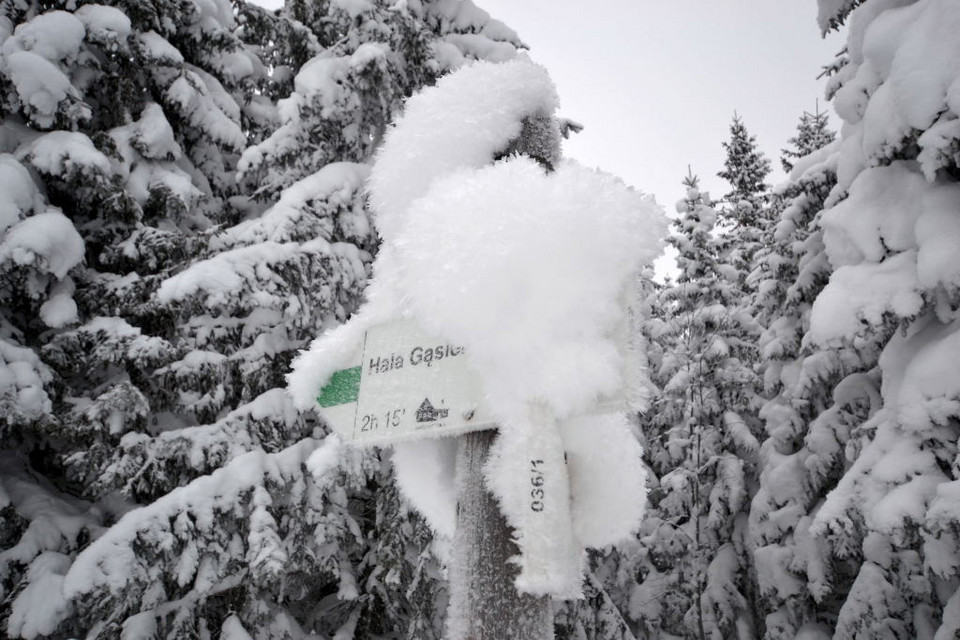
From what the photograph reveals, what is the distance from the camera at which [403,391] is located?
1.46m

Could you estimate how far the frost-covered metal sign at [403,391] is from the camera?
1356 mm

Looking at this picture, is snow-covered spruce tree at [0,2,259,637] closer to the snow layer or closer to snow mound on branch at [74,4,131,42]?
snow mound on branch at [74,4,131,42]

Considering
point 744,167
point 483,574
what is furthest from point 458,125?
point 744,167

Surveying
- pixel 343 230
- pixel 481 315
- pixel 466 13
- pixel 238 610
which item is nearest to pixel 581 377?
pixel 481 315

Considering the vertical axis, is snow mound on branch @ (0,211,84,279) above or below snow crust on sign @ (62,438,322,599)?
above

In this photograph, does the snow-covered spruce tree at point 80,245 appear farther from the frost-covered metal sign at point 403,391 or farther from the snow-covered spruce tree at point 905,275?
the snow-covered spruce tree at point 905,275

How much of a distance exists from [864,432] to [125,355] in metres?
8.12

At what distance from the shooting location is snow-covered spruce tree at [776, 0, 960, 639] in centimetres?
373

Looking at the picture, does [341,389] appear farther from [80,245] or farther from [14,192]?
[14,192]

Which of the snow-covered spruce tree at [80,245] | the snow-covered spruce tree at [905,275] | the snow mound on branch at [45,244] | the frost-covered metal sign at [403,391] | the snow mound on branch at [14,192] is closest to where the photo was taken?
the frost-covered metal sign at [403,391]

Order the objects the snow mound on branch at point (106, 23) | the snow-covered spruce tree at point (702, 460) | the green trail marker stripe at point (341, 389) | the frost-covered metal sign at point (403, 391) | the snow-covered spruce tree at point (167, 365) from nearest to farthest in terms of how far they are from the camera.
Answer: the frost-covered metal sign at point (403, 391), the green trail marker stripe at point (341, 389), the snow-covered spruce tree at point (167, 365), the snow mound on branch at point (106, 23), the snow-covered spruce tree at point (702, 460)

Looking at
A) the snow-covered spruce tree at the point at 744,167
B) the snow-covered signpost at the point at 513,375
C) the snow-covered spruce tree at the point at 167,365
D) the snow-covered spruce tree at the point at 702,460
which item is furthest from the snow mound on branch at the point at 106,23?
the snow-covered spruce tree at the point at 744,167

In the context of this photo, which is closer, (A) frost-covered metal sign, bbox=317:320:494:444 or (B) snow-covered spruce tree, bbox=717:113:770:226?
(A) frost-covered metal sign, bbox=317:320:494:444

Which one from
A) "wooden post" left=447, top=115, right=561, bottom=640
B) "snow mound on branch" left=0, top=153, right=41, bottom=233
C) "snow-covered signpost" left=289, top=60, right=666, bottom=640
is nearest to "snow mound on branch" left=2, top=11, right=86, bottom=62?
"snow mound on branch" left=0, top=153, right=41, bottom=233
